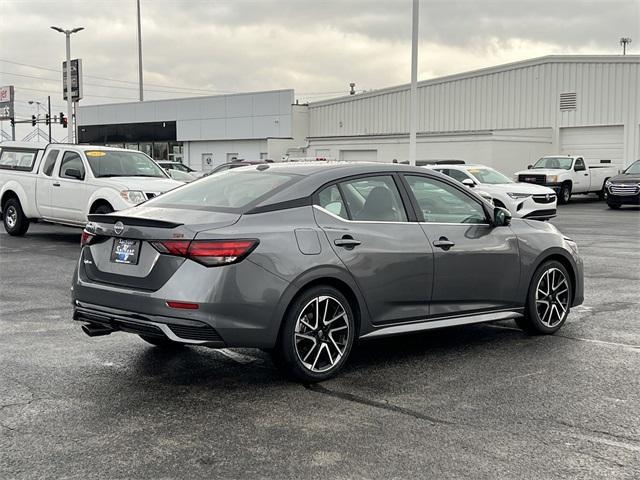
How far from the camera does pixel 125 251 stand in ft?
18.1

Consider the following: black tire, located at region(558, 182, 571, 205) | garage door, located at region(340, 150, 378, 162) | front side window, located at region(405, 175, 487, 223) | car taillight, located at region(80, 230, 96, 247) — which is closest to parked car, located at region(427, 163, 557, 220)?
black tire, located at region(558, 182, 571, 205)

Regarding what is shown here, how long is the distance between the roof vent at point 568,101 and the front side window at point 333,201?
33449mm

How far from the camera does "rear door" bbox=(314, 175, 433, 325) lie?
5746mm

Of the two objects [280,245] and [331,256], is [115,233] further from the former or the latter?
[331,256]

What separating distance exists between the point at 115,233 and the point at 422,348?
2.79 m

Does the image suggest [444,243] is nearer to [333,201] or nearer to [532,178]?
[333,201]

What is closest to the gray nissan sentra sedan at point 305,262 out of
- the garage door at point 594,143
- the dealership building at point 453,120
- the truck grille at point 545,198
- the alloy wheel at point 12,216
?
the alloy wheel at point 12,216

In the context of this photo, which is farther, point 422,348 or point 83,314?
point 422,348

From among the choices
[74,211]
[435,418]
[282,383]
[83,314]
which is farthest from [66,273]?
[435,418]

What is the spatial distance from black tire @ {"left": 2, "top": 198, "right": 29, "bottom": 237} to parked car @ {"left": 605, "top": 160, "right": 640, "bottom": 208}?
1971 centimetres

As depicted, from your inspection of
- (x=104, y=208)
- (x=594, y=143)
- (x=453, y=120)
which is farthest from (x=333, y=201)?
(x=453, y=120)

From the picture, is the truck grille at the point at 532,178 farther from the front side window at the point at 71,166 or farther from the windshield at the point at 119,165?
the front side window at the point at 71,166

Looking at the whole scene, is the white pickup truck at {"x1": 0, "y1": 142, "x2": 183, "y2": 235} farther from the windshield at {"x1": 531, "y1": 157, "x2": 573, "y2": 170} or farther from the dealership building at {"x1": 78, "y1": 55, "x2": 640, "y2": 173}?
the dealership building at {"x1": 78, "y1": 55, "x2": 640, "y2": 173}

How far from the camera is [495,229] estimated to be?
6805mm
